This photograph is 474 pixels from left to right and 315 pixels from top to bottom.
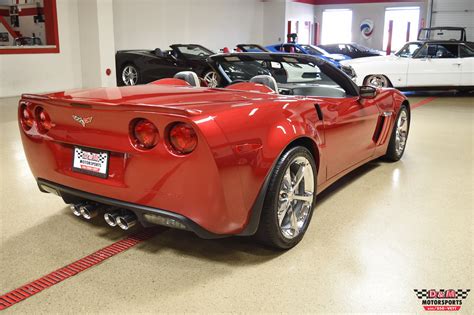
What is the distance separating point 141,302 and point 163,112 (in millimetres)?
861

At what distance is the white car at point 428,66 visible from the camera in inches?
400

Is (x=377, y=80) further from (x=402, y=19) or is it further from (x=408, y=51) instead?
(x=402, y=19)

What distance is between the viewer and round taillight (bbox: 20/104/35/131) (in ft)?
A: 8.65

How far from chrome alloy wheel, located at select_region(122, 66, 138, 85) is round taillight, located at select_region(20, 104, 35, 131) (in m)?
8.14

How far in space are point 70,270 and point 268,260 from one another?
103 centimetres

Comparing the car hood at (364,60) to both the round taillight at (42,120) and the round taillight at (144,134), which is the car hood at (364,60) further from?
the round taillight at (144,134)

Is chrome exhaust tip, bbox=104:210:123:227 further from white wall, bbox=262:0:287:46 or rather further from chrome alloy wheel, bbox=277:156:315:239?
white wall, bbox=262:0:287:46

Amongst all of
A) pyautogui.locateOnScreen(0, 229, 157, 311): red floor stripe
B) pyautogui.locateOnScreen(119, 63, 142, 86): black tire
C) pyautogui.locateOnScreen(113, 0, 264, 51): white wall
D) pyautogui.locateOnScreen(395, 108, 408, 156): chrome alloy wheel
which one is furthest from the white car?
pyautogui.locateOnScreen(0, 229, 157, 311): red floor stripe

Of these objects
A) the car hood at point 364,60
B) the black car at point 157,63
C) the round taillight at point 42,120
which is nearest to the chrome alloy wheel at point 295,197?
the round taillight at point 42,120

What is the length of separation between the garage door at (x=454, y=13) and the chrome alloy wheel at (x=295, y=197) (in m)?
17.2

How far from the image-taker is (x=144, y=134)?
2.18 metres

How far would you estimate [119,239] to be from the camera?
107 inches

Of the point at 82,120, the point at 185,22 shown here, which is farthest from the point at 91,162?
the point at 185,22

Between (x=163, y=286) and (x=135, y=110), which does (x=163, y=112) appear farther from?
(x=163, y=286)
